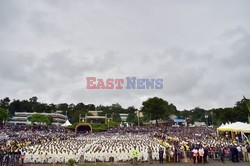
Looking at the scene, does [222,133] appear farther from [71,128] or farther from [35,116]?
[35,116]

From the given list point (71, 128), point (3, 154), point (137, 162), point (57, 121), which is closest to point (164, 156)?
point (137, 162)

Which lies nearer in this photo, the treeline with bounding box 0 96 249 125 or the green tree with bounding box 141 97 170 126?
the treeline with bounding box 0 96 249 125

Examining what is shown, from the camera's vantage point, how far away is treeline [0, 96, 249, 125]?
54463mm

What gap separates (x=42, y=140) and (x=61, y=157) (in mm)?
17587

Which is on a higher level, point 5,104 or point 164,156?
Answer: point 5,104

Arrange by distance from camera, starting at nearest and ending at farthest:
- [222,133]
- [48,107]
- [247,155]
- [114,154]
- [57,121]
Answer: [247,155] < [114,154] < [222,133] < [57,121] < [48,107]

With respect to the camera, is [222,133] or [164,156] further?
[222,133]

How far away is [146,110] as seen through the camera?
69.1 metres

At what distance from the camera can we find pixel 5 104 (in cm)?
11075

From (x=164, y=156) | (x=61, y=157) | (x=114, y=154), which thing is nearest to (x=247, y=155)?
(x=164, y=156)

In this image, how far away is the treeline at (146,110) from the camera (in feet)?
179

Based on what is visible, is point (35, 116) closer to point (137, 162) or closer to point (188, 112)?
point (137, 162)

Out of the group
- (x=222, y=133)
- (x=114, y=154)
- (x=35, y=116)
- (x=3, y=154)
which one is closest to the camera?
(x=3, y=154)

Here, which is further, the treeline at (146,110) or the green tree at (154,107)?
the green tree at (154,107)
